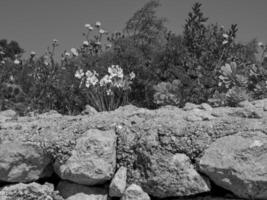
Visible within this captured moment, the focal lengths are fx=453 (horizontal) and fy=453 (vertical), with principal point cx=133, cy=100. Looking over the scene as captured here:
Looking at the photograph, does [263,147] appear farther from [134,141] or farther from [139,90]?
[139,90]

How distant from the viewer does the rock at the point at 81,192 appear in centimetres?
290

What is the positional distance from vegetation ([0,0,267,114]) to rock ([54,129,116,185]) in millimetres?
1482

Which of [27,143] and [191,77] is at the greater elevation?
[191,77]

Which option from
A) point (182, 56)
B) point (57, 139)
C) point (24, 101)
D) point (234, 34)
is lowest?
point (57, 139)

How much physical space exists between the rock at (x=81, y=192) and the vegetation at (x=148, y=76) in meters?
1.55

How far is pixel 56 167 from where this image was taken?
10.0 feet

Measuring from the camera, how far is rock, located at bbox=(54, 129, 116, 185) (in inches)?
111

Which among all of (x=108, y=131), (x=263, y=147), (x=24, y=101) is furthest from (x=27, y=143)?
(x=24, y=101)

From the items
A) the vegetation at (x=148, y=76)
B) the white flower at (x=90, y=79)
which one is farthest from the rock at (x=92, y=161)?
the white flower at (x=90, y=79)

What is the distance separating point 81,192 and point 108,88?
2.44 metres

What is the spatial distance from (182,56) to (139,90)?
64 cm

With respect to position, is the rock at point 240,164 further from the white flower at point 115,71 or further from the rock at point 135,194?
the white flower at point 115,71

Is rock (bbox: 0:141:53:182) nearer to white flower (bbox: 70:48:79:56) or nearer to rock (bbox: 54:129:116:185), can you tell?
rock (bbox: 54:129:116:185)

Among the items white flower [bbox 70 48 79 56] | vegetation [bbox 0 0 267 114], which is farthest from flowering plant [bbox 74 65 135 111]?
white flower [bbox 70 48 79 56]
